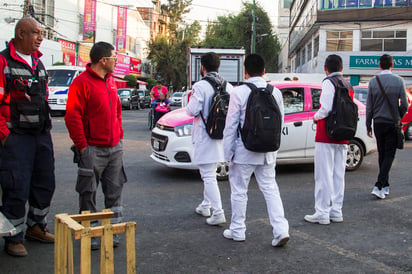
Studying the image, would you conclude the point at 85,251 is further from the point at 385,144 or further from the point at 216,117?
the point at 385,144

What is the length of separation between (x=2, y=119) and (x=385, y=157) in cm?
483

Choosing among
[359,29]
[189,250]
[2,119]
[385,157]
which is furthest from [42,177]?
[359,29]

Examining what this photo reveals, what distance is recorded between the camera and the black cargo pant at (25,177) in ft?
13.2

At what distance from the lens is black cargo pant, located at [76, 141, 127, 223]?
4.14 m

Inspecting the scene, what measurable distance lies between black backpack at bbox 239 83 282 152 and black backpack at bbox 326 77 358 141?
96 centimetres

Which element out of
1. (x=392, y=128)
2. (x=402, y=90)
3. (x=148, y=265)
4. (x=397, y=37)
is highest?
(x=397, y=37)

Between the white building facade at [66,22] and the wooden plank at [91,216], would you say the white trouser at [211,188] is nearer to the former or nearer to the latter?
the wooden plank at [91,216]

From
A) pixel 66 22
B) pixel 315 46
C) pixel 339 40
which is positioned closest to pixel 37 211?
pixel 66 22

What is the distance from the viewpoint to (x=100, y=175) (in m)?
4.29

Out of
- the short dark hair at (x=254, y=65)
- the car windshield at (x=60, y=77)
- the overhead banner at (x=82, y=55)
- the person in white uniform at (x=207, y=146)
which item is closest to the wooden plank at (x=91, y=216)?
the person in white uniform at (x=207, y=146)

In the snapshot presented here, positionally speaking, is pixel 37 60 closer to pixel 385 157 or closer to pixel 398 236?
pixel 398 236

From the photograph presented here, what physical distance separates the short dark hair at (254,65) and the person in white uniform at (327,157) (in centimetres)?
100

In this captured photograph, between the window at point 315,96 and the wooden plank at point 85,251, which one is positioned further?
the window at point 315,96

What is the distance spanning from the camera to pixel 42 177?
4.30 meters
